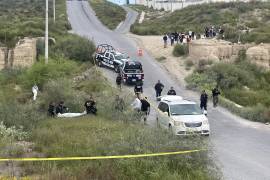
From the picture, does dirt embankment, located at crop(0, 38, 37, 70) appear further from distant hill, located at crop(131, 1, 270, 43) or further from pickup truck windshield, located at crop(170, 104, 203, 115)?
pickup truck windshield, located at crop(170, 104, 203, 115)

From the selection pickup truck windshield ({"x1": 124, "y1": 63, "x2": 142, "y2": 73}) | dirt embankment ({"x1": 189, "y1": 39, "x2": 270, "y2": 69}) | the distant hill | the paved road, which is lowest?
the paved road

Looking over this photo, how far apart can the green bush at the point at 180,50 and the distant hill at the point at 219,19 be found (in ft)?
24.3

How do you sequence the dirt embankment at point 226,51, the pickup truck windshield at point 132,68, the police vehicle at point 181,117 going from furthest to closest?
1. the dirt embankment at point 226,51
2. the pickup truck windshield at point 132,68
3. the police vehicle at point 181,117

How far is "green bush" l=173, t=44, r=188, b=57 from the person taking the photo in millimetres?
51219

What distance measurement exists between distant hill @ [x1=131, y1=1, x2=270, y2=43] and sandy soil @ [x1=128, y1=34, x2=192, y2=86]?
6797mm

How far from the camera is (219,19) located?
78562 millimetres

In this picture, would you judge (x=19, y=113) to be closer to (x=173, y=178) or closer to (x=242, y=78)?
(x=173, y=178)

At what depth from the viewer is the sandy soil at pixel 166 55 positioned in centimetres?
4510

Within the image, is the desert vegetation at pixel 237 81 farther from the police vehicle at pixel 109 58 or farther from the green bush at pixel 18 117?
the green bush at pixel 18 117

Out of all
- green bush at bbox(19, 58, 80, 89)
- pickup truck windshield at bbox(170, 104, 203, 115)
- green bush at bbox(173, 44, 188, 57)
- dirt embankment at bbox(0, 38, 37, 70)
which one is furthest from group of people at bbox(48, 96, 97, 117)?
green bush at bbox(173, 44, 188, 57)

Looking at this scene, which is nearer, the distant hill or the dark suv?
the dark suv

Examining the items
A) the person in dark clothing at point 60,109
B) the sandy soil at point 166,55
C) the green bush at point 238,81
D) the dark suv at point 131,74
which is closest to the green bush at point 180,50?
the sandy soil at point 166,55

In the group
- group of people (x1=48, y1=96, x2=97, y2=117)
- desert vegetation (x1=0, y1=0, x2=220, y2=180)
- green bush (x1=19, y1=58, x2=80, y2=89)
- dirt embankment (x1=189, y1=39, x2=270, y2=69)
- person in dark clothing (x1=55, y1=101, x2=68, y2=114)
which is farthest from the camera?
dirt embankment (x1=189, y1=39, x2=270, y2=69)

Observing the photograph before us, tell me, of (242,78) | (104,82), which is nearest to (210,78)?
(242,78)
